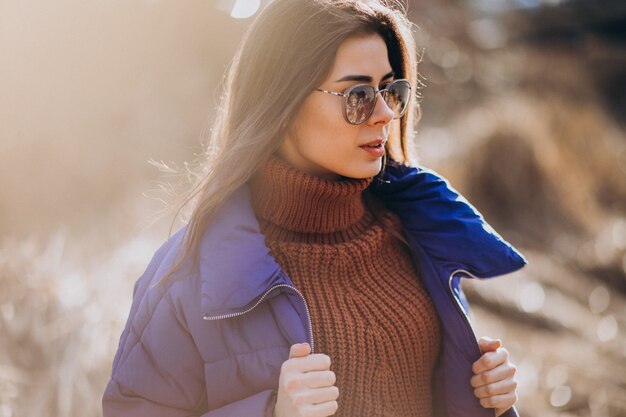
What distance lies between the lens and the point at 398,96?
73.8 inches

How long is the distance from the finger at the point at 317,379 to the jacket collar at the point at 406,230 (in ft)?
0.76

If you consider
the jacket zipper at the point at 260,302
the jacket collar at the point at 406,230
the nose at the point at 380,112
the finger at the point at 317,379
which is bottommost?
the finger at the point at 317,379

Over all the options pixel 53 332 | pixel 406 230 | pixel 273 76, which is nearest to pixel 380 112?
pixel 273 76

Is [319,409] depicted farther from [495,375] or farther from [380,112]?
[380,112]

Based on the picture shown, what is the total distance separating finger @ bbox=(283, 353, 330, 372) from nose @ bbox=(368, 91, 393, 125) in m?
0.65

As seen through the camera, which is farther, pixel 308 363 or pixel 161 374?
pixel 161 374

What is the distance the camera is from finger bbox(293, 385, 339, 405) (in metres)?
1.48

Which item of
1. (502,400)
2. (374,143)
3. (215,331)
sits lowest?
(502,400)

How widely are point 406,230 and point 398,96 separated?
1.37ft

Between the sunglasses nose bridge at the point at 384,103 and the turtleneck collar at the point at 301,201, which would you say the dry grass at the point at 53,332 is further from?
the sunglasses nose bridge at the point at 384,103

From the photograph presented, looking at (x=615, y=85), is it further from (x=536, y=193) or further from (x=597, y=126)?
(x=536, y=193)

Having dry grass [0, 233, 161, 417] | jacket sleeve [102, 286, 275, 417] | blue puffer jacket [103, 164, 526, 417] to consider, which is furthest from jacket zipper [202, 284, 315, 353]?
dry grass [0, 233, 161, 417]

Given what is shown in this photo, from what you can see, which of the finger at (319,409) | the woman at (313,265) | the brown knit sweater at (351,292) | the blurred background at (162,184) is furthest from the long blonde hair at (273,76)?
the blurred background at (162,184)

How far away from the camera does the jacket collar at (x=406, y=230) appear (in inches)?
63.2
